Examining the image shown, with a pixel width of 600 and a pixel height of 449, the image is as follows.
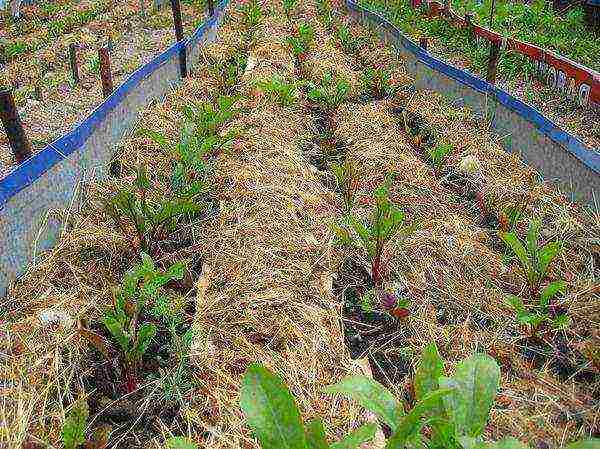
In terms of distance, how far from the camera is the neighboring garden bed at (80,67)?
19.5 ft

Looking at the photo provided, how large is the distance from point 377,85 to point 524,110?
6.58ft

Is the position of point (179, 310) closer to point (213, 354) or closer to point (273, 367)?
point (213, 354)

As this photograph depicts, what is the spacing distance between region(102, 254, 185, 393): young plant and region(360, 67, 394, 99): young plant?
4113 millimetres

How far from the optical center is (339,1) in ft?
39.5

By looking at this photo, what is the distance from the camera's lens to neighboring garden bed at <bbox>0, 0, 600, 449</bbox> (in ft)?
6.93

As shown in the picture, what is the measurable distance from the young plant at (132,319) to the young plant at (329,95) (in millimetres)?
3330

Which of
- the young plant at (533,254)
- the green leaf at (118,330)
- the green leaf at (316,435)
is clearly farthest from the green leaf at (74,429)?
the young plant at (533,254)

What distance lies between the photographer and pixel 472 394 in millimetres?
1582

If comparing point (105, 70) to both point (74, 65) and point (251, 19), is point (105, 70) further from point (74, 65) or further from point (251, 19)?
point (251, 19)

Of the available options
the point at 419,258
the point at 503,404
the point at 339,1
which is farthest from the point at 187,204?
the point at 339,1

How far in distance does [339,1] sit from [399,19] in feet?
9.37

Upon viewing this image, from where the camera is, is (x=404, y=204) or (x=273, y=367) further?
(x=404, y=204)

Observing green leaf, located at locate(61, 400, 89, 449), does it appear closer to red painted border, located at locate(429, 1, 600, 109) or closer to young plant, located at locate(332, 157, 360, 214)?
young plant, located at locate(332, 157, 360, 214)

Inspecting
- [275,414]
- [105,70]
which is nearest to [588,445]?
[275,414]
